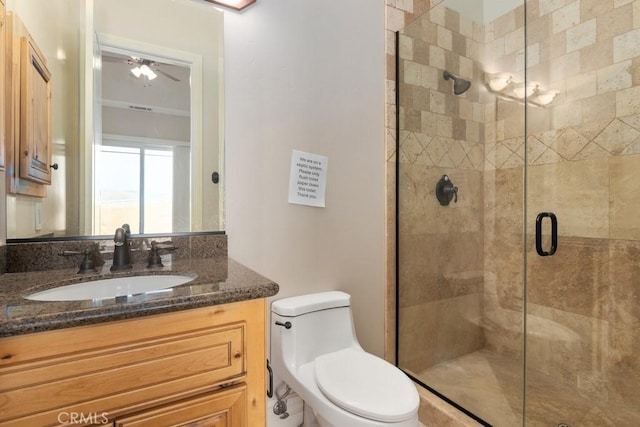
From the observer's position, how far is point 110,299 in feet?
2.46

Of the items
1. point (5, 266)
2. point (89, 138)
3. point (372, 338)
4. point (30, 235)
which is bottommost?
point (372, 338)

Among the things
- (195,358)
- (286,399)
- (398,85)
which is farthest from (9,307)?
(398,85)

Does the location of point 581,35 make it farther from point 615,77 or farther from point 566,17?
point 615,77

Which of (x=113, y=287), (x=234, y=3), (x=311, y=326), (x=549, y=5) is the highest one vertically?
(x=549, y=5)

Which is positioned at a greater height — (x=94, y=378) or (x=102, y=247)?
(x=102, y=247)

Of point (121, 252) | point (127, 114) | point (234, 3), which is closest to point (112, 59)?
point (127, 114)

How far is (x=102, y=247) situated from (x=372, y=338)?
1.37 m

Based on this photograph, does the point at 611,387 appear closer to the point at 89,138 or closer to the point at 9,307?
the point at 9,307

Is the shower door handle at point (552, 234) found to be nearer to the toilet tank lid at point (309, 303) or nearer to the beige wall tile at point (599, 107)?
the beige wall tile at point (599, 107)

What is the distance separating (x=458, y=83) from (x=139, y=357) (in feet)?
6.60

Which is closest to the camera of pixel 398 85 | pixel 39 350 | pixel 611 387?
pixel 39 350

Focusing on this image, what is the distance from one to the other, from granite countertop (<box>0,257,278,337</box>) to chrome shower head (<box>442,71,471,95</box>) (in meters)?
1.60

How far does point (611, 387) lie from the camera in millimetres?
1578

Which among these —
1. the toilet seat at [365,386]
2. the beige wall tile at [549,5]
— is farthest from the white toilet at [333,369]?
the beige wall tile at [549,5]
